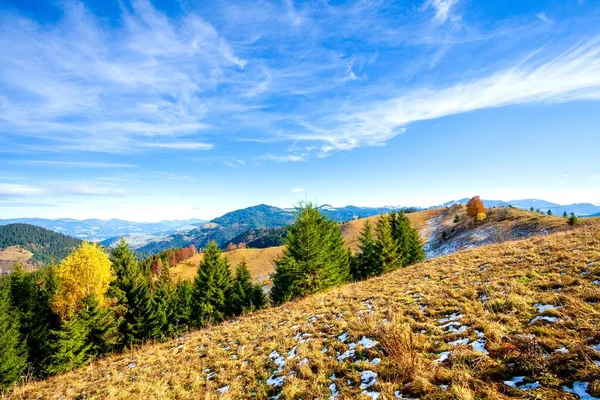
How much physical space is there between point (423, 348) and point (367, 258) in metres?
34.3

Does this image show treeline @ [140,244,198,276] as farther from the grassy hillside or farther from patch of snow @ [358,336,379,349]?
patch of snow @ [358,336,379,349]

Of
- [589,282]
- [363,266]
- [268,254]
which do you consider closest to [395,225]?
[363,266]

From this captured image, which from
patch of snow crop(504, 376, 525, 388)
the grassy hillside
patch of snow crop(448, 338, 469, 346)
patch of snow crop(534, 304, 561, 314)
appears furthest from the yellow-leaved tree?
patch of snow crop(534, 304, 561, 314)

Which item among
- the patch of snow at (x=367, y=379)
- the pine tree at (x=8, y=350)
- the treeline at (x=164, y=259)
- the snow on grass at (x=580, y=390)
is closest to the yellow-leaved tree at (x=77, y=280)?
the pine tree at (x=8, y=350)

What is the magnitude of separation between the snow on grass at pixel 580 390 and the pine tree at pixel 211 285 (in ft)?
107

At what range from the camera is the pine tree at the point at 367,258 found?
114ft

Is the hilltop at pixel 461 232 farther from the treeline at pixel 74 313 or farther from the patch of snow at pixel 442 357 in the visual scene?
the patch of snow at pixel 442 357

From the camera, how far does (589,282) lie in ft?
27.2

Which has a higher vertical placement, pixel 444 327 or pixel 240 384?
pixel 444 327

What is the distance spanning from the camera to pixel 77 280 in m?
23.2

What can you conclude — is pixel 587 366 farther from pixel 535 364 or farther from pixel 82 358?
pixel 82 358

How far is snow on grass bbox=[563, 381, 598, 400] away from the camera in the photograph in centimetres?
411

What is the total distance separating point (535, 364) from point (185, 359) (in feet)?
40.4

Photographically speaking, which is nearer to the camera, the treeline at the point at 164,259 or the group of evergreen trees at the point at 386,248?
the group of evergreen trees at the point at 386,248
